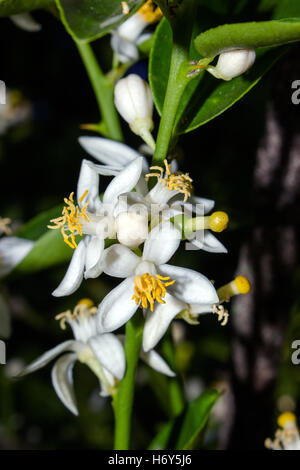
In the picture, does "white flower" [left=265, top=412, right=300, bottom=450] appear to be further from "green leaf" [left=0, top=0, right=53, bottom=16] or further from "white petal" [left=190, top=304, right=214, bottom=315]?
"green leaf" [left=0, top=0, right=53, bottom=16]

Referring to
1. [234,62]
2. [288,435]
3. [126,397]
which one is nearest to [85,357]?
[126,397]

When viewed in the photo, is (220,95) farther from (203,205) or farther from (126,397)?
(126,397)

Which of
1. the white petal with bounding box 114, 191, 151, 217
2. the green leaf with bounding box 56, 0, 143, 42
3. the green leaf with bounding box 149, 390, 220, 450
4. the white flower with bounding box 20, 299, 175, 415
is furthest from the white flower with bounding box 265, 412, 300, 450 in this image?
the green leaf with bounding box 56, 0, 143, 42

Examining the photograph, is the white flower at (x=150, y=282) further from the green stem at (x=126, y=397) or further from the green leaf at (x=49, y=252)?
the green leaf at (x=49, y=252)

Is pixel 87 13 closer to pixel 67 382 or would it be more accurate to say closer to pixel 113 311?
pixel 113 311

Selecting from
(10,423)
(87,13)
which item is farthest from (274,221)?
(10,423)
